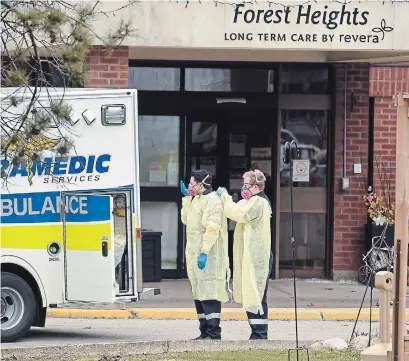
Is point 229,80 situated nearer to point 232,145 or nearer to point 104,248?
point 232,145

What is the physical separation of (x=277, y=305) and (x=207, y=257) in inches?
149

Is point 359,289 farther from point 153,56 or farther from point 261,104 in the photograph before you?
point 153,56

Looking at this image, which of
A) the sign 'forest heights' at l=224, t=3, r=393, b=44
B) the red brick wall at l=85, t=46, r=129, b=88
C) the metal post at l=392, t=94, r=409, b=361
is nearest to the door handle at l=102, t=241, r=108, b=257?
the red brick wall at l=85, t=46, r=129, b=88

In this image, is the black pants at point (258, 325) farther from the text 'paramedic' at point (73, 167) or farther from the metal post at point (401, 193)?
the metal post at point (401, 193)

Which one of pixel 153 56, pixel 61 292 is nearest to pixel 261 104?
pixel 153 56

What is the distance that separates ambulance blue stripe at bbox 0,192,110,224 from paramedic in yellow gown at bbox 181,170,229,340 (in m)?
0.94

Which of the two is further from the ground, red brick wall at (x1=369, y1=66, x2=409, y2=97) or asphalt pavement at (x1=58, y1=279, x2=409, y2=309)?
red brick wall at (x1=369, y1=66, x2=409, y2=97)

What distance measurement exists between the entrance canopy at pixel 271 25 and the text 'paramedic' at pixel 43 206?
352cm

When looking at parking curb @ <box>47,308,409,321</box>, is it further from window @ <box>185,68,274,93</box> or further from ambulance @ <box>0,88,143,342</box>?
window @ <box>185,68,274,93</box>

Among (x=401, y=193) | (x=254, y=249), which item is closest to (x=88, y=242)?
(x=254, y=249)

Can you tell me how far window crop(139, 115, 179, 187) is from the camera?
17281 millimetres

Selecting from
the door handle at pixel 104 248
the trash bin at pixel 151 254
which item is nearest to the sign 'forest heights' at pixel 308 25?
the trash bin at pixel 151 254

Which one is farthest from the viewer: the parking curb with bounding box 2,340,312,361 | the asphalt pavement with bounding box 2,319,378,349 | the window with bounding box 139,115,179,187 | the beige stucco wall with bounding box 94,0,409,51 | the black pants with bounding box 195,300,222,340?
the window with bounding box 139,115,179,187

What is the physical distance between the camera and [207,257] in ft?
38.4
